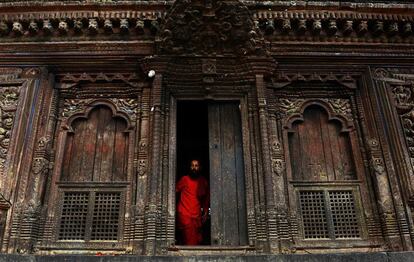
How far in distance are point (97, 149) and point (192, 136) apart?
12.4 feet

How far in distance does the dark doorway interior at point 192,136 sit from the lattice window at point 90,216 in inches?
84.7

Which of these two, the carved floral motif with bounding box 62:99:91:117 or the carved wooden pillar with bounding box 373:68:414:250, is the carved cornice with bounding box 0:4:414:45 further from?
the carved floral motif with bounding box 62:99:91:117

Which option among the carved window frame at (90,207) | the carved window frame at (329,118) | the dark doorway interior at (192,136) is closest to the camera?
the carved window frame at (90,207)

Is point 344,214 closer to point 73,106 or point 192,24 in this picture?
point 192,24

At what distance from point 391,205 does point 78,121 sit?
212 inches

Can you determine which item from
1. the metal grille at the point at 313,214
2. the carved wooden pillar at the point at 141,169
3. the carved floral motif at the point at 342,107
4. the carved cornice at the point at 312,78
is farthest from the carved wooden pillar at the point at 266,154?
the carved wooden pillar at the point at 141,169

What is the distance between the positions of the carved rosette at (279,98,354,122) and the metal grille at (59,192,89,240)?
3.67 m

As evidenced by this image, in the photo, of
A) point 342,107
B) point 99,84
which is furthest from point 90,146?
point 342,107

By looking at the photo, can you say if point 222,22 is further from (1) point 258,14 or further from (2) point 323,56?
(2) point 323,56

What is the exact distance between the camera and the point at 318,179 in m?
6.84

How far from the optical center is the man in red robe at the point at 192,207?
734 centimetres

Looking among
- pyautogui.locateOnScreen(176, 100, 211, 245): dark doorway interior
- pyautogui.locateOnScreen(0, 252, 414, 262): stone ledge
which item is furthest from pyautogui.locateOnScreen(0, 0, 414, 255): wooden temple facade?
pyautogui.locateOnScreen(176, 100, 211, 245): dark doorway interior

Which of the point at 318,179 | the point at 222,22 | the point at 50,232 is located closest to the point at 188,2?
the point at 222,22

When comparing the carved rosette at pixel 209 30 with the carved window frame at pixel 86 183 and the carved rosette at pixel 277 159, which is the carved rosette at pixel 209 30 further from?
the carved rosette at pixel 277 159
